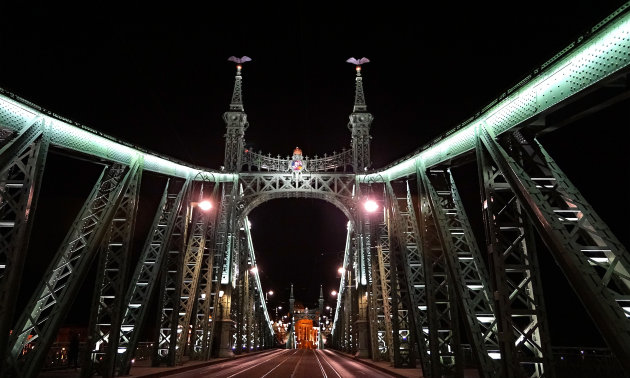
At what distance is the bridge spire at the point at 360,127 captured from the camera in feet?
90.0

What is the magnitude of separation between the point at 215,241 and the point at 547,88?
19704 millimetres

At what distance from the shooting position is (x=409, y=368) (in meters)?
17.3

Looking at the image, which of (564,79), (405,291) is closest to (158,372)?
(405,291)

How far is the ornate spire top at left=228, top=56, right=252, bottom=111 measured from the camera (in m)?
28.8

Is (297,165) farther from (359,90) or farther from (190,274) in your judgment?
(190,274)

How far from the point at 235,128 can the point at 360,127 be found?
8406mm

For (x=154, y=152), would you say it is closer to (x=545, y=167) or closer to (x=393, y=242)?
(x=393, y=242)

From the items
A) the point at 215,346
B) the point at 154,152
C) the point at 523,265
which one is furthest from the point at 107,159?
the point at 215,346

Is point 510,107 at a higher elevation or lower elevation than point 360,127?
lower

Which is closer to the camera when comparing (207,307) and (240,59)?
(207,307)

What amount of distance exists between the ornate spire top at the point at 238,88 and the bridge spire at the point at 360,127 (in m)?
7.59

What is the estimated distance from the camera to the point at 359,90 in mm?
29297

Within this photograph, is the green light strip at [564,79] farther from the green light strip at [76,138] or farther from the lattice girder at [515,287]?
the green light strip at [76,138]

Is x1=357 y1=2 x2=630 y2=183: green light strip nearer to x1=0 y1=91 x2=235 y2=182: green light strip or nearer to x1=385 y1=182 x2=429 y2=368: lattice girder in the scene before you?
x1=385 y1=182 x2=429 y2=368: lattice girder
